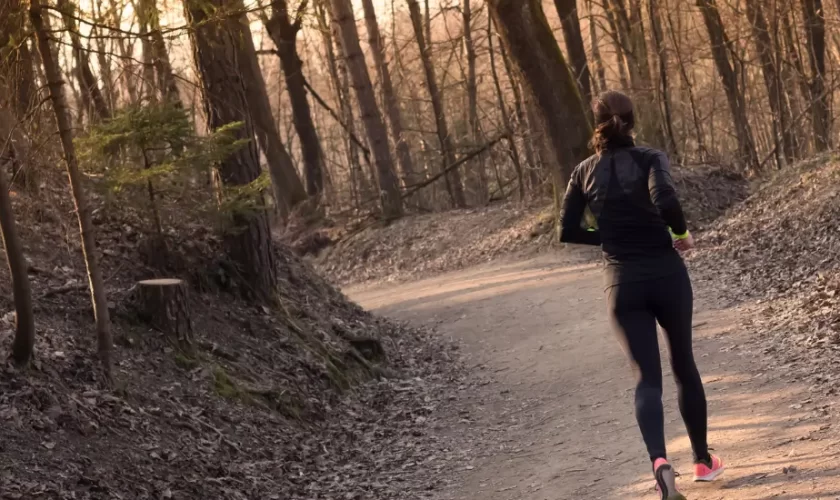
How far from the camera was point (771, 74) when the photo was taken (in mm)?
24938

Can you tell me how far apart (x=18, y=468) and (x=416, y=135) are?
4000 cm

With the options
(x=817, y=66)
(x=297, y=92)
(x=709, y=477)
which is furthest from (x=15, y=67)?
(x=297, y=92)

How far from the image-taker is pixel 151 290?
8875mm

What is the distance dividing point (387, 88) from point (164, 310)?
1999cm

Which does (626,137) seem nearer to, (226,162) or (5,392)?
(5,392)

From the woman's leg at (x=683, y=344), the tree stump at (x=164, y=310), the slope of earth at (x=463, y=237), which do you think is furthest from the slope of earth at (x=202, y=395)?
the slope of earth at (x=463, y=237)

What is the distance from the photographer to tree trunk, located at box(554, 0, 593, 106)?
22781 mm

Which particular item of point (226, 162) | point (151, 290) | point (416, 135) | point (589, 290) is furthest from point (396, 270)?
point (416, 135)

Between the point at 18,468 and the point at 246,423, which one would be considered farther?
the point at 246,423

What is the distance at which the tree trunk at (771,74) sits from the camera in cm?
2311

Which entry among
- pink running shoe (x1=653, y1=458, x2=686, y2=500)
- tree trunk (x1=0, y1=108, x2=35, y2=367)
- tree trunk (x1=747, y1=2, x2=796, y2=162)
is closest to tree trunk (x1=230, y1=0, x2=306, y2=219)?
→ tree trunk (x1=747, y1=2, x2=796, y2=162)

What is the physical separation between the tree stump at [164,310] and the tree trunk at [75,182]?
1.16m

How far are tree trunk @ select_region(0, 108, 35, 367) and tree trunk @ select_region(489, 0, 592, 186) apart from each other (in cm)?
1150

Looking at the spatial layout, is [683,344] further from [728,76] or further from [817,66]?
[728,76]
